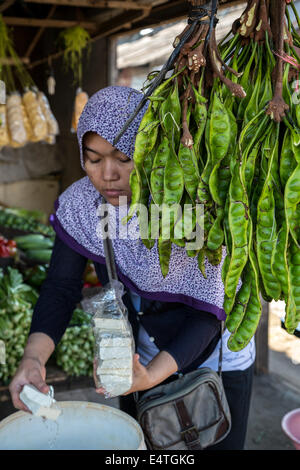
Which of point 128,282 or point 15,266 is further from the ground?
point 128,282

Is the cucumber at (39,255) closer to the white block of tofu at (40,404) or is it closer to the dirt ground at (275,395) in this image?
the dirt ground at (275,395)

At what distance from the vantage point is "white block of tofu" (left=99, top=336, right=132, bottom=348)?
51.2 inches

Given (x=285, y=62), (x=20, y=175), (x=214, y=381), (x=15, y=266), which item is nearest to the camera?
(x=285, y=62)

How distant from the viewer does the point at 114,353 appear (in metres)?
1.29

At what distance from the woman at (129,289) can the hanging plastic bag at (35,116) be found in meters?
3.08

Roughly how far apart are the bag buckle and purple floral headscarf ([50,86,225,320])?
44 cm

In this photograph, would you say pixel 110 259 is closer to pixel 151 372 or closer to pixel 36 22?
pixel 151 372

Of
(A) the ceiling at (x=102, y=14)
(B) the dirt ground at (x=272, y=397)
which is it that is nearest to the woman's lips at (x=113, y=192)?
(A) the ceiling at (x=102, y=14)

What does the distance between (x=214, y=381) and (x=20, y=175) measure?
6.60m

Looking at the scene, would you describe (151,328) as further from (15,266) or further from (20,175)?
(20,175)

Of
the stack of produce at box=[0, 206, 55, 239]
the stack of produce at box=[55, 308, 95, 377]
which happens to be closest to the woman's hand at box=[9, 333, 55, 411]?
the stack of produce at box=[55, 308, 95, 377]

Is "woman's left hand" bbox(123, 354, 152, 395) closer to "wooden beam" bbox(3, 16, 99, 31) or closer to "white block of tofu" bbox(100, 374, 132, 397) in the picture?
"white block of tofu" bbox(100, 374, 132, 397)
